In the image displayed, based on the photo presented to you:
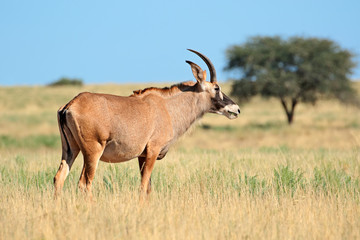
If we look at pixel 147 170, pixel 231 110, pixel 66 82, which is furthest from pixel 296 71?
pixel 66 82

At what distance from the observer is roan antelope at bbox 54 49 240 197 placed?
7.24 metres

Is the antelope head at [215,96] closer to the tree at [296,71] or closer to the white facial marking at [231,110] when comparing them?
the white facial marking at [231,110]

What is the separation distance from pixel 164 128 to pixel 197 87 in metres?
1.29

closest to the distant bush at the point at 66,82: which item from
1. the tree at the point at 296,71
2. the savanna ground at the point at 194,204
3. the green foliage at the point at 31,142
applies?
the tree at the point at 296,71

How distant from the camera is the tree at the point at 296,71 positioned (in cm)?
3441

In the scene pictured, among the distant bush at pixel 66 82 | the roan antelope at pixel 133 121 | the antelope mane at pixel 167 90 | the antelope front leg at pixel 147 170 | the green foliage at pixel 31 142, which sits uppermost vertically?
the distant bush at pixel 66 82

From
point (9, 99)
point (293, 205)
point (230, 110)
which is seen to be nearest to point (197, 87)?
point (230, 110)

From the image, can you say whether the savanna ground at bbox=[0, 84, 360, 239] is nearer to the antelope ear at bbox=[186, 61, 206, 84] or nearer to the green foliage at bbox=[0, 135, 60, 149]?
the antelope ear at bbox=[186, 61, 206, 84]

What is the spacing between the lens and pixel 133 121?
776 centimetres

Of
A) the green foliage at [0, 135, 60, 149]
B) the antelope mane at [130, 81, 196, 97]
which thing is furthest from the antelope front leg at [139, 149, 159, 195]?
the green foliage at [0, 135, 60, 149]

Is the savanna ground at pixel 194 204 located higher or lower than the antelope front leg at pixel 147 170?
lower

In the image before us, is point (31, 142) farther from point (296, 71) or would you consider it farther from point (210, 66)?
point (296, 71)

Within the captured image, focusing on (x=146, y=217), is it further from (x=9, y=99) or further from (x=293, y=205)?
(x=9, y=99)

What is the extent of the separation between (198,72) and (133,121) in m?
1.82
